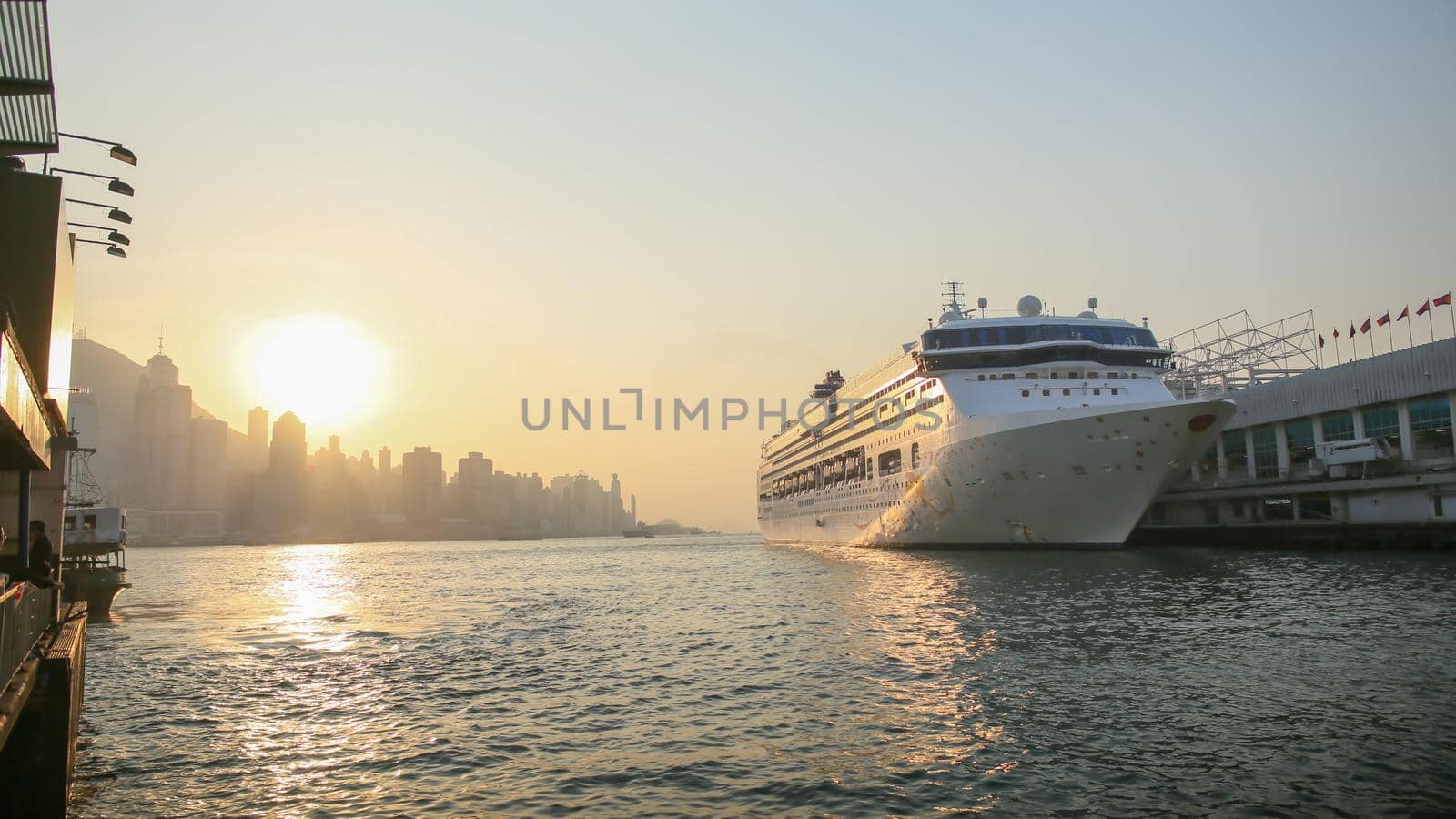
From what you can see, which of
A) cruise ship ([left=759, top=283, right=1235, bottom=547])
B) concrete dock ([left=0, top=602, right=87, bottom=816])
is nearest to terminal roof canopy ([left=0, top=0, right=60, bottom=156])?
concrete dock ([left=0, top=602, right=87, bottom=816])

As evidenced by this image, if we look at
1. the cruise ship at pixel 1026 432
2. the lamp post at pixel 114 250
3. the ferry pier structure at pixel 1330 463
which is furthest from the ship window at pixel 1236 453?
the lamp post at pixel 114 250

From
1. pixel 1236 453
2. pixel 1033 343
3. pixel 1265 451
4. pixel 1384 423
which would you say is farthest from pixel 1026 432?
pixel 1236 453

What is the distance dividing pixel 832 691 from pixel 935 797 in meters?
6.21

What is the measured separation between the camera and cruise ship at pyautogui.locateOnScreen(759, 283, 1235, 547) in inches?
1710

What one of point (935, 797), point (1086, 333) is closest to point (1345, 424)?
point (1086, 333)

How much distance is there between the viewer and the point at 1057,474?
148 ft

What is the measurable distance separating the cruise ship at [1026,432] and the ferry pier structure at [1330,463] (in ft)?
21.9

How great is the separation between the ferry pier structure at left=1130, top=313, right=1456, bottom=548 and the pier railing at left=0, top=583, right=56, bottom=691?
50916mm

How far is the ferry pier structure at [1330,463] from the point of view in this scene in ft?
155

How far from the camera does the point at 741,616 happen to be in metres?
29.9

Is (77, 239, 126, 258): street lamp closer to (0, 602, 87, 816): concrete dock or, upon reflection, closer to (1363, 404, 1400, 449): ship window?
(0, 602, 87, 816): concrete dock

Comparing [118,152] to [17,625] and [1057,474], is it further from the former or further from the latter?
[1057,474]

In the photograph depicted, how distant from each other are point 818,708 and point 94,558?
38.9 meters

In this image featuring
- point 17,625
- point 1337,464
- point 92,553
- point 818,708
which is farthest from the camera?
point 1337,464
